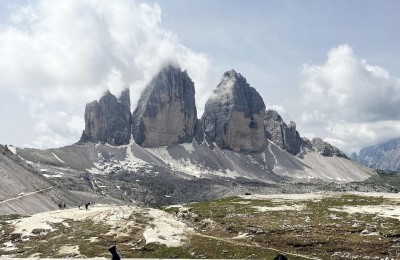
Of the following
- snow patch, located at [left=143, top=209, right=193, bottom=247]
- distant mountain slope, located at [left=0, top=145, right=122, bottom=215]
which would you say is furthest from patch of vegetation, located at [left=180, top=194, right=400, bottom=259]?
distant mountain slope, located at [left=0, top=145, right=122, bottom=215]

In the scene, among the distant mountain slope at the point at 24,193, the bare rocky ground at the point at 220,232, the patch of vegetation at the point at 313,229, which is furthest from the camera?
the distant mountain slope at the point at 24,193

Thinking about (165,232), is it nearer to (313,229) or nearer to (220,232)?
(220,232)

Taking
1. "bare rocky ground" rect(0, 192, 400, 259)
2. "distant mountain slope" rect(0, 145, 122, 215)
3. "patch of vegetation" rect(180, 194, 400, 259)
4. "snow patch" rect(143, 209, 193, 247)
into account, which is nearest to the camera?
"bare rocky ground" rect(0, 192, 400, 259)

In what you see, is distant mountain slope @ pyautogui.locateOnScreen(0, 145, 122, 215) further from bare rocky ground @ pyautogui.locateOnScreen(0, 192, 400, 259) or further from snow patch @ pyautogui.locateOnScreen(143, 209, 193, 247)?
snow patch @ pyautogui.locateOnScreen(143, 209, 193, 247)

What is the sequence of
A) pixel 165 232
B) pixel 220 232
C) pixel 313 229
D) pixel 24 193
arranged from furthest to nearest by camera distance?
1. pixel 24 193
2. pixel 220 232
3. pixel 165 232
4. pixel 313 229

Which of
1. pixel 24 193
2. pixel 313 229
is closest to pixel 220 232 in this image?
pixel 313 229

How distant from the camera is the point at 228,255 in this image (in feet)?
186

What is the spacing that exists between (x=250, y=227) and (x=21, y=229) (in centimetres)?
4105

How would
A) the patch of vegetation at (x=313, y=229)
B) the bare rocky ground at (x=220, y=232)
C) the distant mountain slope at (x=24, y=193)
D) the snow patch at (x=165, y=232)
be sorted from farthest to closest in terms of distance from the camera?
the distant mountain slope at (x=24, y=193)
the snow patch at (x=165, y=232)
the patch of vegetation at (x=313, y=229)
the bare rocky ground at (x=220, y=232)

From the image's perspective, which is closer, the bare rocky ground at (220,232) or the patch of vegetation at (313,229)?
the bare rocky ground at (220,232)

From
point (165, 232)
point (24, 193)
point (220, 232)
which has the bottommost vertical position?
point (220, 232)

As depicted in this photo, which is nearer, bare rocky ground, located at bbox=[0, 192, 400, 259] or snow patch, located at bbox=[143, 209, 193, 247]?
bare rocky ground, located at bbox=[0, 192, 400, 259]

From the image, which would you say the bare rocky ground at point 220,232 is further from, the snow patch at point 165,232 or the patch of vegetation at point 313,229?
the snow patch at point 165,232

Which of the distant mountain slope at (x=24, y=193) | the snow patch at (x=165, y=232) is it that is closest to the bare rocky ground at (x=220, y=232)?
the snow patch at (x=165, y=232)
